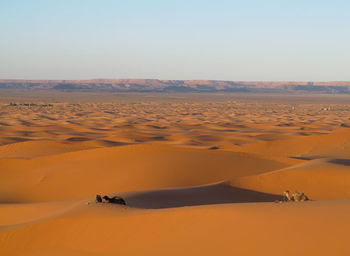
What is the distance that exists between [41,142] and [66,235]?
9708 mm

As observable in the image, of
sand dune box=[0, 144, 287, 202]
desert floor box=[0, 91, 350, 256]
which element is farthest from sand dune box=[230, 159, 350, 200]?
sand dune box=[0, 144, 287, 202]

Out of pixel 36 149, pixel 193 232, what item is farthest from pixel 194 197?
pixel 36 149

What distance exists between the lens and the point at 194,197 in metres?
6.98

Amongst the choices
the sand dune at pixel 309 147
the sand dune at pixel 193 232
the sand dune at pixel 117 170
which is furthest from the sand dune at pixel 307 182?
the sand dune at pixel 309 147

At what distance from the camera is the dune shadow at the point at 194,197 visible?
20.9ft

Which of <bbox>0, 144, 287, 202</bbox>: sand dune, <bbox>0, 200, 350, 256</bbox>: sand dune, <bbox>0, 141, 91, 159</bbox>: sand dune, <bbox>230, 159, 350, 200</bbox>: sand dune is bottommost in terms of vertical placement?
<bbox>0, 141, 91, 159</bbox>: sand dune

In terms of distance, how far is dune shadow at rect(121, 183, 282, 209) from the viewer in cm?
638

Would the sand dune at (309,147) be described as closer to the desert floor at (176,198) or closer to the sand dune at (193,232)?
the desert floor at (176,198)

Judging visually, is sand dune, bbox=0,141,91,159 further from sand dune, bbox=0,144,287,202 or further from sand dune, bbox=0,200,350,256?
sand dune, bbox=0,200,350,256

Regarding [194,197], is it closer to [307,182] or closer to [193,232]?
[307,182]

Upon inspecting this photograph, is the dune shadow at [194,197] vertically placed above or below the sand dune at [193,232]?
below

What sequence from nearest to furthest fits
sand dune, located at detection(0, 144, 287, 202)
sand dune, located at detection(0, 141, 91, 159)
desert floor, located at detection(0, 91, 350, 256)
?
desert floor, located at detection(0, 91, 350, 256) < sand dune, located at detection(0, 144, 287, 202) < sand dune, located at detection(0, 141, 91, 159)

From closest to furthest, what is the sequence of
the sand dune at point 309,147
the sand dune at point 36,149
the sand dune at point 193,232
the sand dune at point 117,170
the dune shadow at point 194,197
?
the sand dune at point 193,232 < the dune shadow at point 194,197 < the sand dune at point 117,170 < the sand dune at point 36,149 < the sand dune at point 309,147

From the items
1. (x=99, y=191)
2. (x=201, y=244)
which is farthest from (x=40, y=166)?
(x=201, y=244)
